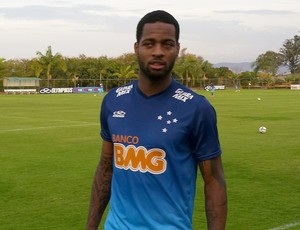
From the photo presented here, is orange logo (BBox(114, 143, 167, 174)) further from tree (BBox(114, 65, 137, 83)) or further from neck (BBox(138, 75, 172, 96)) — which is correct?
tree (BBox(114, 65, 137, 83))

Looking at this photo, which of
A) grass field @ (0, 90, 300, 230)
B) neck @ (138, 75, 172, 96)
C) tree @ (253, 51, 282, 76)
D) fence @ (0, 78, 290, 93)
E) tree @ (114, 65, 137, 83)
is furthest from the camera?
tree @ (253, 51, 282, 76)

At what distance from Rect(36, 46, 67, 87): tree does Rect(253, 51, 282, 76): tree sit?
46.9 m

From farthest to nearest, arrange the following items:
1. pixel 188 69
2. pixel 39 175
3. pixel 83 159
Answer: pixel 188 69, pixel 83 159, pixel 39 175

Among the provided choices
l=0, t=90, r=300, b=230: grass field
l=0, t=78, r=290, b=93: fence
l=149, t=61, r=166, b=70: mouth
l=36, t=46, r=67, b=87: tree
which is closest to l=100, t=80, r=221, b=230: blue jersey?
l=149, t=61, r=166, b=70: mouth

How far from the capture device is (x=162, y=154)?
2867 millimetres

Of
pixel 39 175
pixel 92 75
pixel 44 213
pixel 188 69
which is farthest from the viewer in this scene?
pixel 188 69

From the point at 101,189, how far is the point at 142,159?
0.58 meters

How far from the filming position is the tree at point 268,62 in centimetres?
11376

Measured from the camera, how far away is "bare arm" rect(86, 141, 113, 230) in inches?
131

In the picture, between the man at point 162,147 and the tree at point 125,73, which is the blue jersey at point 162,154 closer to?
the man at point 162,147

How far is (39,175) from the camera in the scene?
33.7ft

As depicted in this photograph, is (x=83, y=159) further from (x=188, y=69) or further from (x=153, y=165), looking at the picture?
(x=188, y=69)

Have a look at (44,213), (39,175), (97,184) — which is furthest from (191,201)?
(39,175)

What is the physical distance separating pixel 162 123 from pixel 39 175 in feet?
25.6
